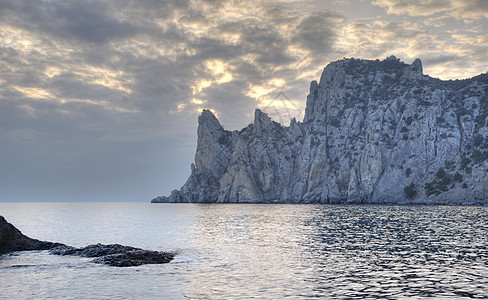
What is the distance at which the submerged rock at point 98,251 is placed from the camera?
34219 millimetres

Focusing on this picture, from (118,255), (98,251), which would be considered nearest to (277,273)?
(118,255)

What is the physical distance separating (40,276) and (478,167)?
185468 millimetres

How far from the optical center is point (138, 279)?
27.1 metres

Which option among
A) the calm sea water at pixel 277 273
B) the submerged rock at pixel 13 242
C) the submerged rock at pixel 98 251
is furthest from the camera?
the submerged rock at pixel 13 242

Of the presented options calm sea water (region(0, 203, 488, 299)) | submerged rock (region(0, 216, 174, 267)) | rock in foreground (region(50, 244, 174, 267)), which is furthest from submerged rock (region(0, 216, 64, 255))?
calm sea water (region(0, 203, 488, 299))

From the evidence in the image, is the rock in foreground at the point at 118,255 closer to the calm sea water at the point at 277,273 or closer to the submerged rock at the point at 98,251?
the submerged rock at the point at 98,251

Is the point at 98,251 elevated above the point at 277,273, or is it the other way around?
the point at 98,251

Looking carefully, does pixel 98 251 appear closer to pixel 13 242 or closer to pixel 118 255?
pixel 118 255

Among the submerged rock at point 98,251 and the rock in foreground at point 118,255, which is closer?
the rock in foreground at point 118,255

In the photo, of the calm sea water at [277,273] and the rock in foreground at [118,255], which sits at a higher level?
the rock in foreground at [118,255]

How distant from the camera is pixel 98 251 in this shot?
128ft

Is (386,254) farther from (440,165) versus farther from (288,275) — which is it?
(440,165)

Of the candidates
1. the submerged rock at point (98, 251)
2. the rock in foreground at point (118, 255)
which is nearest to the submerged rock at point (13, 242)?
the submerged rock at point (98, 251)

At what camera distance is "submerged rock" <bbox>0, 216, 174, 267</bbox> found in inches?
1347
